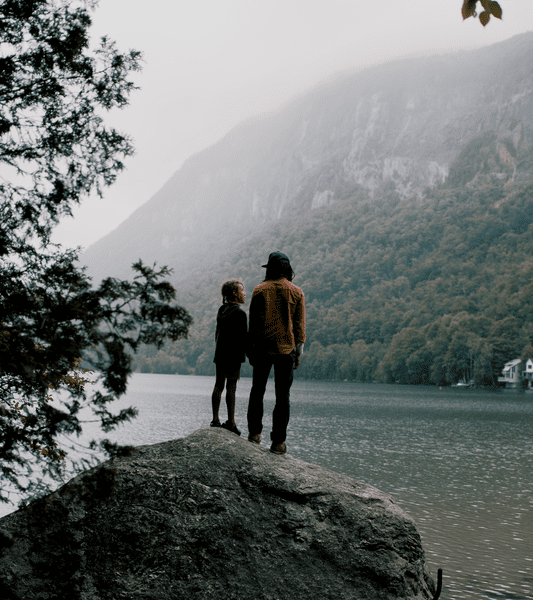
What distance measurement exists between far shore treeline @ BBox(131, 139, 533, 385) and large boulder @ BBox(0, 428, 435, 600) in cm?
6799

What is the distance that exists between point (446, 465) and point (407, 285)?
11712cm

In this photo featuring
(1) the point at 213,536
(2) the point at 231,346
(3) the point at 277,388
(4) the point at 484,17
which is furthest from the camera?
(2) the point at 231,346

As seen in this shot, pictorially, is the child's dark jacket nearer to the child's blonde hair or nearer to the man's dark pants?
the child's blonde hair

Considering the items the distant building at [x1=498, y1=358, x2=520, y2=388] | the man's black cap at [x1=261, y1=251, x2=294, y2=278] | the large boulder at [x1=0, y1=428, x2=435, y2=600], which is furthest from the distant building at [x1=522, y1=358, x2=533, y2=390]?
the man's black cap at [x1=261, y1=251, x2=294, y2=278]

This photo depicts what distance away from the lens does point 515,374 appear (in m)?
88.1

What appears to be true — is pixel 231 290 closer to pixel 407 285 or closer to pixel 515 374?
pixel 515 374

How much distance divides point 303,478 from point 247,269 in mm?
161875

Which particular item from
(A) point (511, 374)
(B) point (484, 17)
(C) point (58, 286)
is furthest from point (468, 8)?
(A) point (511, 374)

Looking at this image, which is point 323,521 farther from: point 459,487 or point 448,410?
point 448,410

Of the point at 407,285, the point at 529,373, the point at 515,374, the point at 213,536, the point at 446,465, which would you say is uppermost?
the point at 407,285

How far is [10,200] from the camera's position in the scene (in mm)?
4465

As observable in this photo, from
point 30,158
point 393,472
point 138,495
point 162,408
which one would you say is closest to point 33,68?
point 30,158

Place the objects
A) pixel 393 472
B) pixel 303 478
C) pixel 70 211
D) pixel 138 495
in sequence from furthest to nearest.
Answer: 1. pixel 393 472
2. pixel 303 478
3. pixel 138 495
4. pixel 70 211

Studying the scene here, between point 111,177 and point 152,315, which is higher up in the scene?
point 111,177
